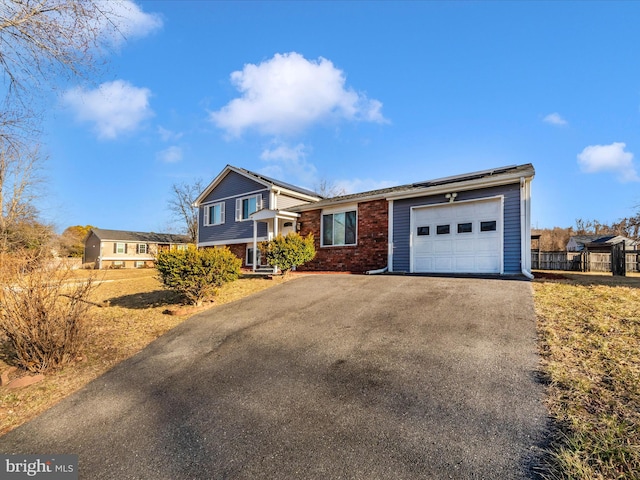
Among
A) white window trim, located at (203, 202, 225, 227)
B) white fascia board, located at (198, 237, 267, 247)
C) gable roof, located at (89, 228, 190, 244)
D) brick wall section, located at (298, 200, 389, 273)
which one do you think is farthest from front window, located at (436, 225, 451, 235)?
gable roof, located at (89, 228, 190, 244)

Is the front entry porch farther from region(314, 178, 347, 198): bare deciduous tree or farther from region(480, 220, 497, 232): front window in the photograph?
region(314, 178, 347, 198): bare deciduous tree

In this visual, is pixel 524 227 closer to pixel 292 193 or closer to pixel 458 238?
pixel 458 238

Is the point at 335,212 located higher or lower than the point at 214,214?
lower

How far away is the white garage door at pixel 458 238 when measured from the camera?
10273mm

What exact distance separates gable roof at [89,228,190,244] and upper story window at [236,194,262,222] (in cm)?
2621

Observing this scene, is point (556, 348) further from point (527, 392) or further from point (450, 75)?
point (450, 75)

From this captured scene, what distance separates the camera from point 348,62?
526 inches

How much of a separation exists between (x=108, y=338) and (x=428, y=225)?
33.0 feet

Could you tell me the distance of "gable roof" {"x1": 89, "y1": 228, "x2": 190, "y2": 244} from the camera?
133 feet

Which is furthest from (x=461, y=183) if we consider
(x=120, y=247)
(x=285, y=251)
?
(x=120, y=247)

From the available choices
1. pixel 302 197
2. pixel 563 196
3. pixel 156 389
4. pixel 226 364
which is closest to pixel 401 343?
pixel 226 364

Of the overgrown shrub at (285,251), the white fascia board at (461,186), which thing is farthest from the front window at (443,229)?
the overgrown shrub at (285,251)

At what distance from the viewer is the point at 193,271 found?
7.78 m

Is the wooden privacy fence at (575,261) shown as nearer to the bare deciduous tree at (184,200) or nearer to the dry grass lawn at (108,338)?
the dry grass lawn at (108,338)
